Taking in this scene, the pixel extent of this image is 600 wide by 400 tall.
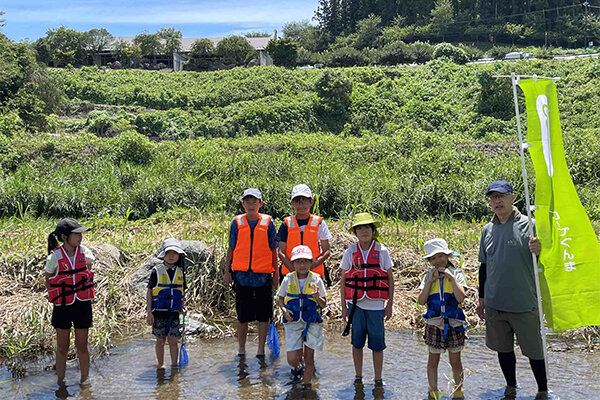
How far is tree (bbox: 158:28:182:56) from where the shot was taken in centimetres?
4962

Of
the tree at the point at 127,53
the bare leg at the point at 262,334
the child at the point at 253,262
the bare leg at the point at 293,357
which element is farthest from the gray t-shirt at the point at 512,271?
the tree at the point at 127,53

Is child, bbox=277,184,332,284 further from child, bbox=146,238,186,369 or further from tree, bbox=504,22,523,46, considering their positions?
tree, bbox=504,22,523,46

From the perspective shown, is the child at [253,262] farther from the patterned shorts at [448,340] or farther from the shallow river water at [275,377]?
the patterned shorts at [448,340]

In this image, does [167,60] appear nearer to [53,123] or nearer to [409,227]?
[53,123]

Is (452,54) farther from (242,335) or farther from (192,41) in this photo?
(242,335)

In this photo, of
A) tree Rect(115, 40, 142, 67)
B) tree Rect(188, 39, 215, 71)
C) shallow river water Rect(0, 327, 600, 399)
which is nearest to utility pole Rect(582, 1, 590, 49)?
tree Rect(188, 39, 215, 71)

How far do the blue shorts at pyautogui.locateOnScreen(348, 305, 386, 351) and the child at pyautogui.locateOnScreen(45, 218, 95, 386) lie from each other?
2.41m

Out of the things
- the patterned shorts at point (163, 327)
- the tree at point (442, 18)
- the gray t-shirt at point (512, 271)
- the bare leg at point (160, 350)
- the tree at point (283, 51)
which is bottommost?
the bare leg at point (160, 350)

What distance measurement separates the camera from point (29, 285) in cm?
784

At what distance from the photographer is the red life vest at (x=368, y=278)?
17.4 feet

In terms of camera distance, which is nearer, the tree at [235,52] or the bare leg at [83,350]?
the bare leg at [83,350]

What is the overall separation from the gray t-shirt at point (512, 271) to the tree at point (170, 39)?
47384mm

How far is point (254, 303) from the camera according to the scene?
6.29m

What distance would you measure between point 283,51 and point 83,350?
40661 millimetres
